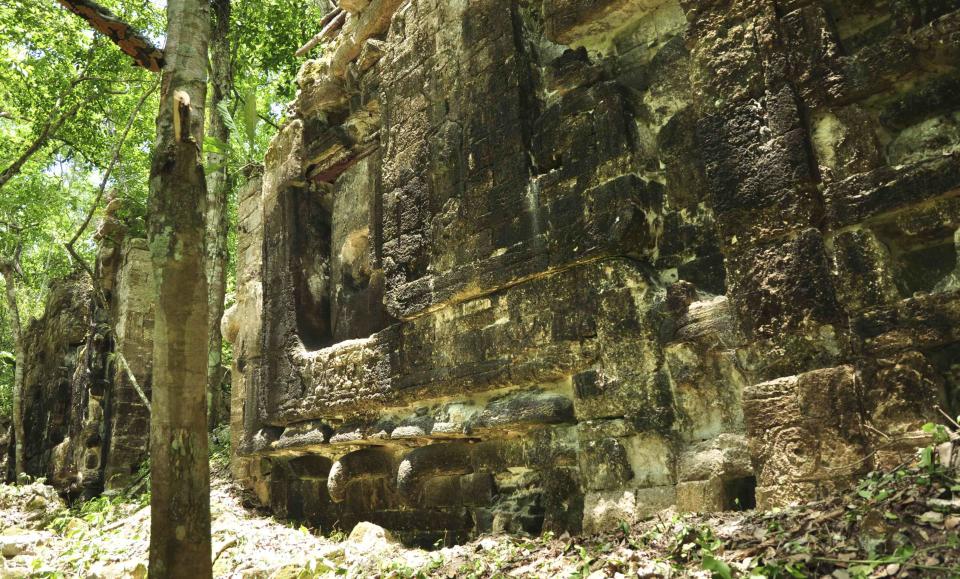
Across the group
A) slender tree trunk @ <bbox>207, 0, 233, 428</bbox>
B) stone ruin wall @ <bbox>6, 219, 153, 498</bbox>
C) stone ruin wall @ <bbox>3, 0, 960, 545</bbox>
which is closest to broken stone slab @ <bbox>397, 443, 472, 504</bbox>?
stone ruin wall @ <bbox>3, 0, 960, 545</bbox>

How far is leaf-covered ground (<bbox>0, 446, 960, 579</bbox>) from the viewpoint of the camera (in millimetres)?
2443

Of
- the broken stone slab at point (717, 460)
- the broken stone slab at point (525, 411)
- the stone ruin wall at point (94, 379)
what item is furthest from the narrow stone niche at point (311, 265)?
the broken stone slab at point (717, 460)

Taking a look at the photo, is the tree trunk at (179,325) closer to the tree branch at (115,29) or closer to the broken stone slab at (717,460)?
the tree branch at (115,29)

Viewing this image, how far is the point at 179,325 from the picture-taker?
10.5ft

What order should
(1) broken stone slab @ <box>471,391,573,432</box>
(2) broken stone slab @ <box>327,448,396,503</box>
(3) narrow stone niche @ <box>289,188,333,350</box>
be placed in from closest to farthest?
(1) broken stone slab @ <box>471,391,573,432</box> → (2) broken stone slab @ <box>327,448,396,503</box> → (3) narrow stone niche @ <box>289,188,333,350</box>

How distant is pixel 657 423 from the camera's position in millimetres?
3965

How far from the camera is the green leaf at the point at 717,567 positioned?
8.70 ft

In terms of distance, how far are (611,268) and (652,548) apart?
166 cm

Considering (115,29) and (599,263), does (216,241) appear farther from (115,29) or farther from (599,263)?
(599,263)

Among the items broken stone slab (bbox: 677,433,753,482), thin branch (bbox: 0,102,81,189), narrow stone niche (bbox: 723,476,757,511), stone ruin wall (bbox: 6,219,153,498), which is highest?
thin branch (bbox: 0,102,81,189)

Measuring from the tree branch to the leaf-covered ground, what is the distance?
318 centimetres

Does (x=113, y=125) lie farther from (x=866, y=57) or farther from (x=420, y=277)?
(x=866, y=57)

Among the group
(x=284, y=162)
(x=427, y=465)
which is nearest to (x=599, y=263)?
(x=427, y=465)

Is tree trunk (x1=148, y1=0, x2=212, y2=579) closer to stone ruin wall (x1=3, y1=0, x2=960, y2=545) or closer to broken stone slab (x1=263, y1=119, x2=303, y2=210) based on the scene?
stone ruin wall (x1=3, y1=0, x2=960, y2=545)
